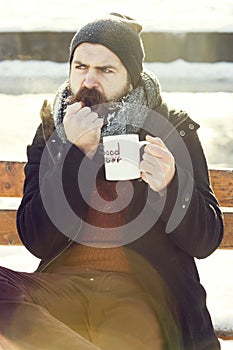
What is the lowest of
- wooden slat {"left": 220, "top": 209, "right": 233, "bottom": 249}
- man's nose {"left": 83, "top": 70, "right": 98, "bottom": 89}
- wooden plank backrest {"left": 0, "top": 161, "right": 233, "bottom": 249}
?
wooden slat {"left": 220, "top": 209, "right": 233, "bottom": 249}

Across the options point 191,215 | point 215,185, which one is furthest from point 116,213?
point 215,185

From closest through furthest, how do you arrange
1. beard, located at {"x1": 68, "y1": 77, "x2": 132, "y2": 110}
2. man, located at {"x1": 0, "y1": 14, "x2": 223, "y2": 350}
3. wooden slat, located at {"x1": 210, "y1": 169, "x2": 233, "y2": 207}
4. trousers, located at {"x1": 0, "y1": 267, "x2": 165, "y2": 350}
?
1. trousers, located at {"x1": 0, "y1": 267, "x2": 165, "y2": 350}
2. man, located at {"x1": 0, "y1": 14, "x2": 223, "y2": 350}
3. beard, located at {"x1": 68, "y1": 77, "x2": 132, "y2": 110}
4. wooden slat, located at {"x1": 210, "y1": 169, "x2": 233, "y2": 207}

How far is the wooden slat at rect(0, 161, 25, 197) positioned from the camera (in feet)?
10.2

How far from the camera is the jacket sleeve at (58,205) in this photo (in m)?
2.40

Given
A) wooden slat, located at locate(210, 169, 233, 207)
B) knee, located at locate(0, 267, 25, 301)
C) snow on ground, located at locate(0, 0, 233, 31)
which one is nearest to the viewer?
knee, located at locate(0, 267, 25, 301)

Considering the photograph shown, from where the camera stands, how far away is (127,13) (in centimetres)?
835

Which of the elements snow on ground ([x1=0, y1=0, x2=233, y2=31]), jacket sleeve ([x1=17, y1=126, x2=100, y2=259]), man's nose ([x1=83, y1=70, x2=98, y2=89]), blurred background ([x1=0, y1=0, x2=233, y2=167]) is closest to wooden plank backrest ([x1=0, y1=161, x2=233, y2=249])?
jacket sleeve ([x1=17, y1=126, x2=100, y2=259])

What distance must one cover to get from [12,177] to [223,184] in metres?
0.81

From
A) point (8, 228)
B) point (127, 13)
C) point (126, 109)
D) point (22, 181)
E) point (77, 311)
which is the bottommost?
point (127, 13)

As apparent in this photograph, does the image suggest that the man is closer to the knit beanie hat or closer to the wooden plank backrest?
the knit beanie hat

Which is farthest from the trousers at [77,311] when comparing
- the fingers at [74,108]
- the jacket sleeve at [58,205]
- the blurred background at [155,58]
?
the blurred background at [155,58]

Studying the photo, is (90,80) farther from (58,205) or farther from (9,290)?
(9,290)

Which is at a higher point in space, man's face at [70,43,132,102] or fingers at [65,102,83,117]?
man's face at [70,43,132,102]

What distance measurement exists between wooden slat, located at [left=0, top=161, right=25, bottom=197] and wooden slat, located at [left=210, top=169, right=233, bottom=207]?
73cm
